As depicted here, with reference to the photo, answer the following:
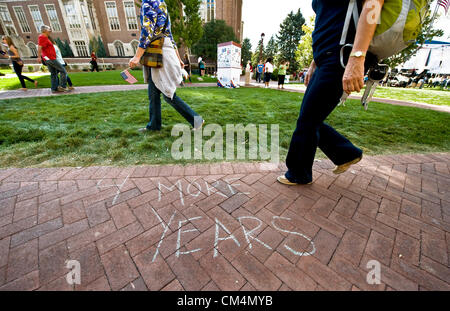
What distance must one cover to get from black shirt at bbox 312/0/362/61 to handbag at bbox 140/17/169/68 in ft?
6.81

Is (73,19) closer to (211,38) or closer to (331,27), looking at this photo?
(211,38)

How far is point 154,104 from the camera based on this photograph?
3.25 m

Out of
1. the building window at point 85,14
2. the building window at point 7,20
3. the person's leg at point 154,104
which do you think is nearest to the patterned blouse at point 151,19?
the person's leg at point 154,104

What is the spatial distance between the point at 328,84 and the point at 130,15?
48.2 m

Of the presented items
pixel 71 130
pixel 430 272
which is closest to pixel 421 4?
pixel 430 272

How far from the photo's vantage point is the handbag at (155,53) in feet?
8.98

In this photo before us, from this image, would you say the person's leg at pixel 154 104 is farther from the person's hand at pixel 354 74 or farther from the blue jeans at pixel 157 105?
the person's hand at pixel 354 74

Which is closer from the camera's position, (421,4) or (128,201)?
(421,4)

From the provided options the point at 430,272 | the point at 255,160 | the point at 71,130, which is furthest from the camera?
the point at 71,130

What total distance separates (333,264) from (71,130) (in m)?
4.23

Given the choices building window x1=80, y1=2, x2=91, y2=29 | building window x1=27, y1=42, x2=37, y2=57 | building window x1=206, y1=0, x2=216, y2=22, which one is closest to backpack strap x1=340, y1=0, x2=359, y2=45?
building window x1=206, y1=0, x2=216, y2=22

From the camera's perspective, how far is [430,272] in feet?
4.09

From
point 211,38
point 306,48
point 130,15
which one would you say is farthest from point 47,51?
point 130,15
